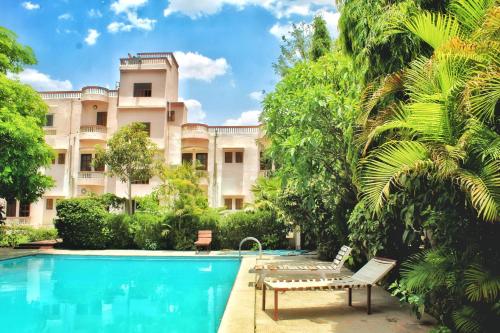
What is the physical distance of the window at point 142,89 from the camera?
103ft

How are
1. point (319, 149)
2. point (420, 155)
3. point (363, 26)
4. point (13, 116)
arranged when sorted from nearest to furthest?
point (420, 155)
point (363, 26)
point (319, 149)
point (13, 116)

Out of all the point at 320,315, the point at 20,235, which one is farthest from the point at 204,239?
the point at 320,315

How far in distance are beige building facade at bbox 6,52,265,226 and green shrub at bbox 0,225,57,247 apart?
653 centimetres

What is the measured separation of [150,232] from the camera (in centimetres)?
2006

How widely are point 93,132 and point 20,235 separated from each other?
992 centimetres

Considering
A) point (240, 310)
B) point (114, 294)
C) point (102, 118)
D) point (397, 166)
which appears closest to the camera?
point (397, 166)

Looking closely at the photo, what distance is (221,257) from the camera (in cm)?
1748

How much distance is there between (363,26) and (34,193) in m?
17.4

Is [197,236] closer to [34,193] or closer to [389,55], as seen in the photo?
[34,193]

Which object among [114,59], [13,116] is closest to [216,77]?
[114,59]

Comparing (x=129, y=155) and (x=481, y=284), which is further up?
(x=129, y=155)

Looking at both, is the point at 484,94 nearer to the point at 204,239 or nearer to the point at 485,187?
the point at 485,187

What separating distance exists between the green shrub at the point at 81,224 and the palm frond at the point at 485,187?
18.5m

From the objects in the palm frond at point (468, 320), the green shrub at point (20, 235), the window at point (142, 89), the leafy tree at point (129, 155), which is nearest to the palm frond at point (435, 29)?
the palm frond at point (468, 320)
